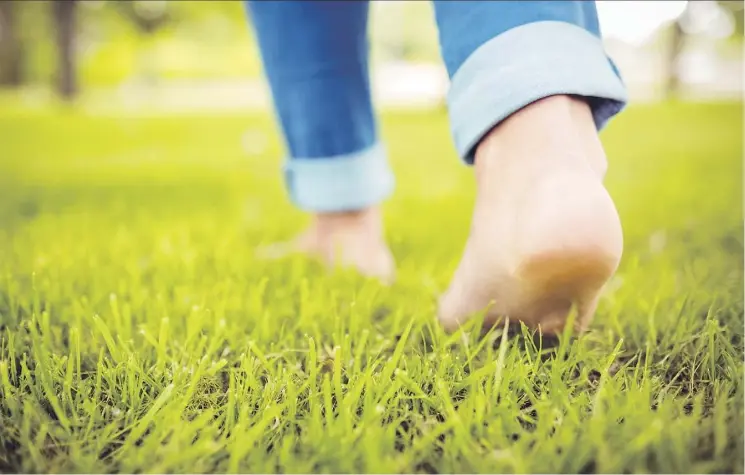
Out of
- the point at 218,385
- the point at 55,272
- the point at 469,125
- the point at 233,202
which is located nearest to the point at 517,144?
the point at 469,125

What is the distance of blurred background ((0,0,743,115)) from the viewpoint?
9820 mm

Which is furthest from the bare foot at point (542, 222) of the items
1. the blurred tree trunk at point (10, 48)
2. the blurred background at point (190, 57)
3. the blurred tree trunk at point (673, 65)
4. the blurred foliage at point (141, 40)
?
the blurred tree trunk at point (673, 65)

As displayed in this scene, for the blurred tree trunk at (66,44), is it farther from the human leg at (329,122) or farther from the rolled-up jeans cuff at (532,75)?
the rolled-up jeans cuff at (532,75)

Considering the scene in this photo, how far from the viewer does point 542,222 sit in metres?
0.61

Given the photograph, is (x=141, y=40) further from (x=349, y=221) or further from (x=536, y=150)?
(x=536, y=150)

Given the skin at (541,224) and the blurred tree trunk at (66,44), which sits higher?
the blurred tree trunk at (66,44)

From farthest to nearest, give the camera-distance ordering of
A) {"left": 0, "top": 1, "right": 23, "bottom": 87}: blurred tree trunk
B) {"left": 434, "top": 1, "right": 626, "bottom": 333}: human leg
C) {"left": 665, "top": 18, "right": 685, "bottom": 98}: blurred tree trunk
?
{"left": 665, "top": 18, "right": 685, "bottom": 98}: blurred tree trunk → {"left": 0, "top": 1, "right": 23, "bottom": 87}: blurred tree trunk → {"left": 434, "top": 1, "right": 626, "bottom": 333}: human leg

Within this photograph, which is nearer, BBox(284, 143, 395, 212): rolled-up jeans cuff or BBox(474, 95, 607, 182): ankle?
BBox(474, 95, 607, 182): ankle

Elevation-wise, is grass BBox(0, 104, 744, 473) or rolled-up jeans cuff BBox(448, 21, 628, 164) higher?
rolled-up jeans cuff BBox(448, 21, 628, 164)

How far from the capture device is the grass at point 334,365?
0.51 meters

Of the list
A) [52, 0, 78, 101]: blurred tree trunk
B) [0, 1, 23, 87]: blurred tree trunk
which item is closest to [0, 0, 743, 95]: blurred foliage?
[0, 1, 23, 87]: blurred tree trunk

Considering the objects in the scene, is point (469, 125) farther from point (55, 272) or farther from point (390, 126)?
point (390, 126)

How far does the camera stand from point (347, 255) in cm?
106

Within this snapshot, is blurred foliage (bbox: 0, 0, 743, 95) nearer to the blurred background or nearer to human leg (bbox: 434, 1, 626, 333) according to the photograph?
the blurred background
